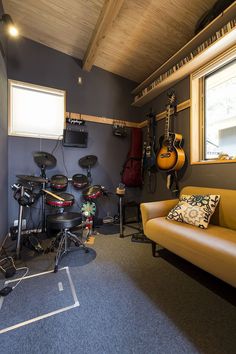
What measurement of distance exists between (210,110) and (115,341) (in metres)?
2.79

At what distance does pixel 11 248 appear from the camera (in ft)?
7.32

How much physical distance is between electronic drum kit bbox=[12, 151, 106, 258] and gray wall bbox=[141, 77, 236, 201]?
43.4 inches

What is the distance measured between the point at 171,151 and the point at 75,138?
5.56 ft

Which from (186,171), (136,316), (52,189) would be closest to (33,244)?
(52,189)

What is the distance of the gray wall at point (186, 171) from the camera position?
80.7 inches

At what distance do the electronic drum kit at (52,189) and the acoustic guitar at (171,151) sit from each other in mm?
1100

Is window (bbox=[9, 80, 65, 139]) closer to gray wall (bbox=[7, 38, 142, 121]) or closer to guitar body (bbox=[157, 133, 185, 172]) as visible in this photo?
gray wall (bbox=[7, 38, 142, 121])

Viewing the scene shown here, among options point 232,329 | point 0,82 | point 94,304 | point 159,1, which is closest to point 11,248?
point 94,304

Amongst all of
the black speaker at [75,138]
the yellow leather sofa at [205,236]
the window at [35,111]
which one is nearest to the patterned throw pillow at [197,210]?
the yellow leather sofa at [205,236]

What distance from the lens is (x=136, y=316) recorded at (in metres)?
1.19

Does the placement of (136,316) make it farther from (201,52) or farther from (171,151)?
(201,52)

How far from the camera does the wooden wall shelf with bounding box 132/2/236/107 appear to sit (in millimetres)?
1770

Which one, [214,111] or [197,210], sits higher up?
[214,111]

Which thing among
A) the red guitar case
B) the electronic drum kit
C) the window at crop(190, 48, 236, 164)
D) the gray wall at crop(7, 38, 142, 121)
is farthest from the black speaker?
the window at crop(190, 48, 236, 164)
